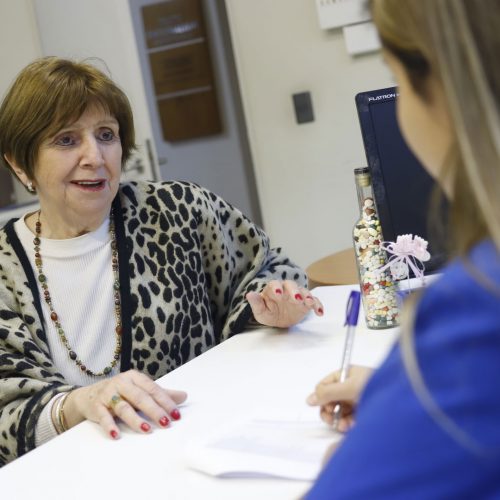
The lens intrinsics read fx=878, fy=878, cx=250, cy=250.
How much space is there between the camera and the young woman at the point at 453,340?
556 millimetres

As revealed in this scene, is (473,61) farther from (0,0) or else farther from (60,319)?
(0,0)

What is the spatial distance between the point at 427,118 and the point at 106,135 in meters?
1.44

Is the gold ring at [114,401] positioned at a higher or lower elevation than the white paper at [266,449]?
higher

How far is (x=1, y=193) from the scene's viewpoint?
4254 mm

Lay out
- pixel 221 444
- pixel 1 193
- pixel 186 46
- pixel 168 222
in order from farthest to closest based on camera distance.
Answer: pixel 186 46 < pixel 1 193 < pixel 168 222 < pixel 221 444

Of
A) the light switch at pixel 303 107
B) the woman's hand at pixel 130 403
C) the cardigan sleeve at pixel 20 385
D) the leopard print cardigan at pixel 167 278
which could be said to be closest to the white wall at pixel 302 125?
the light switch at pixel 303 107

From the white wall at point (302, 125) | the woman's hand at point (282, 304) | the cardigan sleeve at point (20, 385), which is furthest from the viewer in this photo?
the white wall at point (302, 125)

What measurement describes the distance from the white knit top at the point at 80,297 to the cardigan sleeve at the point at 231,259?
0.81 feet

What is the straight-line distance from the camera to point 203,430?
1.35 meters

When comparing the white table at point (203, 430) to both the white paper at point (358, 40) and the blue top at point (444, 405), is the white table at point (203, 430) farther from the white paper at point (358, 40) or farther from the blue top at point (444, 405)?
the white paper at point (358, 40)

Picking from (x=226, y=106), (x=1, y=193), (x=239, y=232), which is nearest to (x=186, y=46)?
(x=226, y=106)

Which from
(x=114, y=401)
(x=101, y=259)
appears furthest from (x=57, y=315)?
(x=114, y=401)

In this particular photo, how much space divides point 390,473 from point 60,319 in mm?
1450

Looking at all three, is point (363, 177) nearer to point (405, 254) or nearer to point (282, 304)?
point (405, 254)
